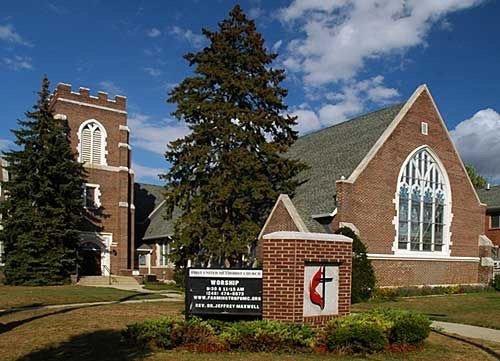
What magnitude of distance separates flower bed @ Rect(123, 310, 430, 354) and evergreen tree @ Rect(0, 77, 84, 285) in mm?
24928

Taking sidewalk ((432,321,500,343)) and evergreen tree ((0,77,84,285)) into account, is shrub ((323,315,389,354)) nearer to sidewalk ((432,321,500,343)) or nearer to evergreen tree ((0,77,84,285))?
sidewalk ((432,321,500,343))

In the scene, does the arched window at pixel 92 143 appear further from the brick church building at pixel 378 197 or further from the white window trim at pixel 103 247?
the white window trim at pixel 103 247

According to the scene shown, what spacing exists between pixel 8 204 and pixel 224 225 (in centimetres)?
1769

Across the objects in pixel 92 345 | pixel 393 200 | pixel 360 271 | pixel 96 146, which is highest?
pixel 96 146

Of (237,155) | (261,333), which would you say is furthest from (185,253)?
(261,333)

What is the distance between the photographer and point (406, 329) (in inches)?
428

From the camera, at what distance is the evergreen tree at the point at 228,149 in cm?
2361

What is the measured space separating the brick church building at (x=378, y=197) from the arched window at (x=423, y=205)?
0.18ft

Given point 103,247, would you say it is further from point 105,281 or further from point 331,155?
point 331,155

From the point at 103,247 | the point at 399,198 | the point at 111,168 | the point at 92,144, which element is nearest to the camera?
the point at 399,198

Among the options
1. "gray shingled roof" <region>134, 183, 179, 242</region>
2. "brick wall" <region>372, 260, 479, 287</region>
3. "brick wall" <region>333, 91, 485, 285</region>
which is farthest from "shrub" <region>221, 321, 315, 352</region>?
"gray shingled roof" <region>134, 183, 179, 242</region>

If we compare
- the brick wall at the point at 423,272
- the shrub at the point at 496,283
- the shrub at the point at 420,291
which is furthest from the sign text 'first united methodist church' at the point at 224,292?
the shrub at the point at 496,283

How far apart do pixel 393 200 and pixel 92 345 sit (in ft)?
63.2

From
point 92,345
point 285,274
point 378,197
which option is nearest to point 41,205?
point 378,197
